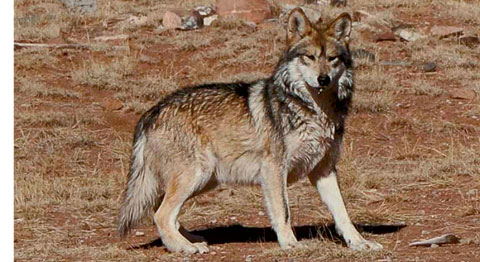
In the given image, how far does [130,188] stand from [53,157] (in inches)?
166

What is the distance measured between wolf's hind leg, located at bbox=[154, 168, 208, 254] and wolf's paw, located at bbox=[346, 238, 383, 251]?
1.12m

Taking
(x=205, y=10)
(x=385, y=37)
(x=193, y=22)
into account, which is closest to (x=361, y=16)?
(x=385, y=37)

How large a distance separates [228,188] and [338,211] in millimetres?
2310

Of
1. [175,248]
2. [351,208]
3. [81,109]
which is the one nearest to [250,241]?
[175,248]

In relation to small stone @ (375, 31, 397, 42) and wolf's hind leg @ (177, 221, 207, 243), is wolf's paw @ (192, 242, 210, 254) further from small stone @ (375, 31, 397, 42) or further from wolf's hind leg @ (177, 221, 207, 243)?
small stone @ (375, 31, 397, 42)

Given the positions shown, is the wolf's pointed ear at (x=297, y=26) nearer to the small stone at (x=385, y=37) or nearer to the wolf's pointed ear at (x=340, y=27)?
the wolf's pointed ear at (x=340, y=27)

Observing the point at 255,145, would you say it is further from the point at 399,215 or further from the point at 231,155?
the point at 399,215

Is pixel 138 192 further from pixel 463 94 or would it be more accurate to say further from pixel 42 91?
pixel 463 94

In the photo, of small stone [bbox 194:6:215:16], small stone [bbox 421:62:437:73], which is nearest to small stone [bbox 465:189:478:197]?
small stone [bbox 421:62:437:73]

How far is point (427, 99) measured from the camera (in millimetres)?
14461

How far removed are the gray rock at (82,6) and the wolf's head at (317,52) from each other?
13528mm

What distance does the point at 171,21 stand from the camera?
62.9ft

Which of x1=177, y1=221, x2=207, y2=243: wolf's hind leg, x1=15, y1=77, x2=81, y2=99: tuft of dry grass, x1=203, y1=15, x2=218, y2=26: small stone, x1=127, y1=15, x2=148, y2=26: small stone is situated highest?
x1=203, y1=15, x2=218, y2=26: small stone

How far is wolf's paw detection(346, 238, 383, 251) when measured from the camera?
7.37m
